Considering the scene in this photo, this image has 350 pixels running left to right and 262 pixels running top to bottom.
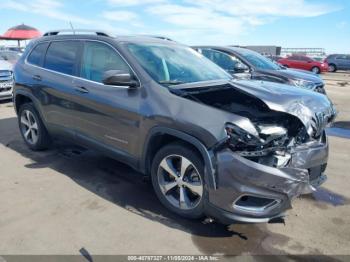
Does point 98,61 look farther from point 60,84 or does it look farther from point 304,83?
point 304,83

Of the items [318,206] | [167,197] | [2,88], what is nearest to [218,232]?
[167,197]

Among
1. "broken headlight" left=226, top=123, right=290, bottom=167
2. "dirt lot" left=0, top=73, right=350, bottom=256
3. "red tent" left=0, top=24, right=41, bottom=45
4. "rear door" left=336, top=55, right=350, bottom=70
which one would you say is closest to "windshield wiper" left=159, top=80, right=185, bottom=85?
"broken headlight" left=226, top=123, right=290, bottom=167

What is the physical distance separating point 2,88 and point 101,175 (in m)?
6.88

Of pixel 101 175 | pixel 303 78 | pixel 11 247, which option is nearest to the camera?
pixel 11 247

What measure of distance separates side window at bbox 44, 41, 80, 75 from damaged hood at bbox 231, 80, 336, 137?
89.3 inches

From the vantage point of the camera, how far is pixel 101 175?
504 cm

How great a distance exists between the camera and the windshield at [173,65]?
13.6 feet

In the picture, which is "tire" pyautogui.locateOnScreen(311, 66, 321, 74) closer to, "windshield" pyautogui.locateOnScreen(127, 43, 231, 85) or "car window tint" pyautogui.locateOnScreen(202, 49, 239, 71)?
"car window tint" pyautogui.locateOnScreen(202, 49, 239, 71)

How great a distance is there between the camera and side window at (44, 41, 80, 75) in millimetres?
4977

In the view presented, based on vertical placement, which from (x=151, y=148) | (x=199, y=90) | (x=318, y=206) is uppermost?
(x=199, y=90)

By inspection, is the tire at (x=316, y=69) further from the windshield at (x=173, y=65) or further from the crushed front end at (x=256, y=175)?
the crushed front end at (x=256, y=175)

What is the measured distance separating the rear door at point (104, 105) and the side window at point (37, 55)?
3.97ft

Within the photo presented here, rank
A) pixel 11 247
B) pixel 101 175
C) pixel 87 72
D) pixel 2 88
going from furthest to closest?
pixel 2 88 < pixel 101 175 < pixel 87 72 < pixel 11 247

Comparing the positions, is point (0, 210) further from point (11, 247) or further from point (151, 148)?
point (151, 148)
